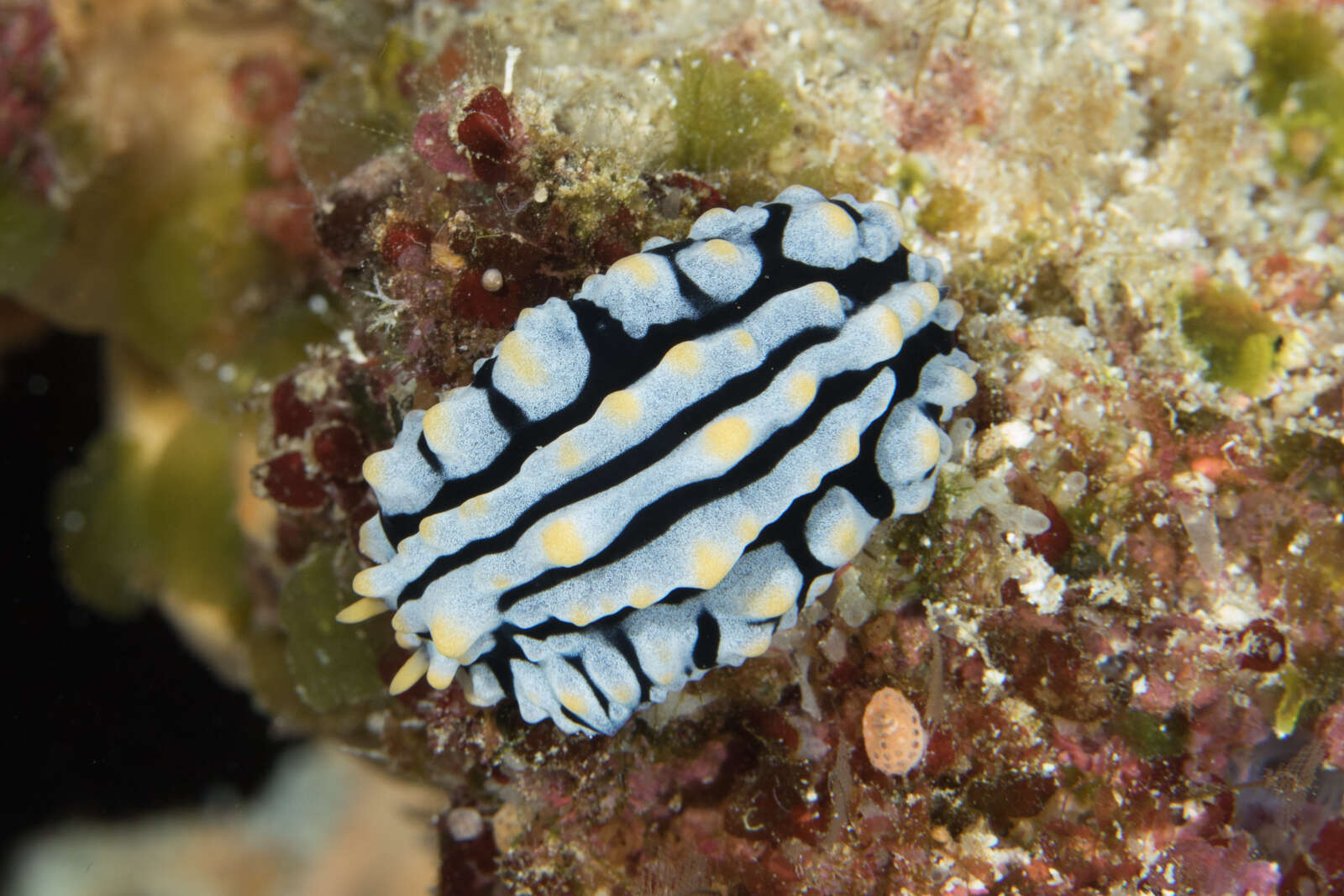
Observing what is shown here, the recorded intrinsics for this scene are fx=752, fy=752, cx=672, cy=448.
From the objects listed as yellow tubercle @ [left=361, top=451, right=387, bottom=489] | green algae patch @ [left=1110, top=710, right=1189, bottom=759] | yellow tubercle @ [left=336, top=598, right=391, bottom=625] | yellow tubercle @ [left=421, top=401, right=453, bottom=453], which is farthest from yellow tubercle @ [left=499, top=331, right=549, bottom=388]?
green algae patch @ [left=1110, top=710, right=1189, bottom=759]

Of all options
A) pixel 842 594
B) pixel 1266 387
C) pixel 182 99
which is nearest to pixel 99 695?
pixel 182 99

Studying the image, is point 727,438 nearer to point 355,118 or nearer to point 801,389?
point 801,389

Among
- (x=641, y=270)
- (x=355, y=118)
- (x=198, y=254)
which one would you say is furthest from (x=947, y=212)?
(x=198, y=254)

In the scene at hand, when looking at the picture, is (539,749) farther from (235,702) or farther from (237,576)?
(235,702)

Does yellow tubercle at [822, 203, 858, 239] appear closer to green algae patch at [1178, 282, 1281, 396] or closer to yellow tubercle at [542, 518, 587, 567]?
yellow tubercle at [542, 518, 587, 567]

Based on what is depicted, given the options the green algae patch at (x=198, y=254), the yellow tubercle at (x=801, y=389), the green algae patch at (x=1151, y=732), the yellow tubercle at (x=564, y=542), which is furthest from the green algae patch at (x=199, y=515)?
the green algae patch at (x=1151, y=732)
